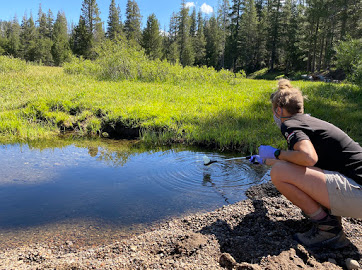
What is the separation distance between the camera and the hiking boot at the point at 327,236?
2.61m

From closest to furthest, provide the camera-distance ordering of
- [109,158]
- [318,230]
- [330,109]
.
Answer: [318,230] < [109,158] < [330,109]

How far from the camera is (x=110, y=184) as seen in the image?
4.69 metres

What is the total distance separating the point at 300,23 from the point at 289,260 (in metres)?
44.9

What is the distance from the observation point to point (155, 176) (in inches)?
199

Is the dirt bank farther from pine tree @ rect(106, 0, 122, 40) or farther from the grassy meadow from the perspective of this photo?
pine tree @ rect(106, 0, 122, 40)

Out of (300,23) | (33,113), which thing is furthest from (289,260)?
(300,23)

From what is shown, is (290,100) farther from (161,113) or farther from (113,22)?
(113,22)

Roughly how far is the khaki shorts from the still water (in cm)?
173

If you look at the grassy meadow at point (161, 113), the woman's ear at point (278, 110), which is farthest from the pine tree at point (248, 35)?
the woman's ear at point (278, 110)

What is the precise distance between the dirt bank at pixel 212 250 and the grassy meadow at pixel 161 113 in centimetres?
337

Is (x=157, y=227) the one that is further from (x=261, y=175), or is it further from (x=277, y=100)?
(x=261, y=175)

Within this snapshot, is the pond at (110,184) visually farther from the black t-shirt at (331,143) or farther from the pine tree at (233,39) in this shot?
the pine tree at (233,39)

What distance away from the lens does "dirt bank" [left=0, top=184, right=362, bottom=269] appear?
2.32m

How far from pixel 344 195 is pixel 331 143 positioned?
0.48 meters
